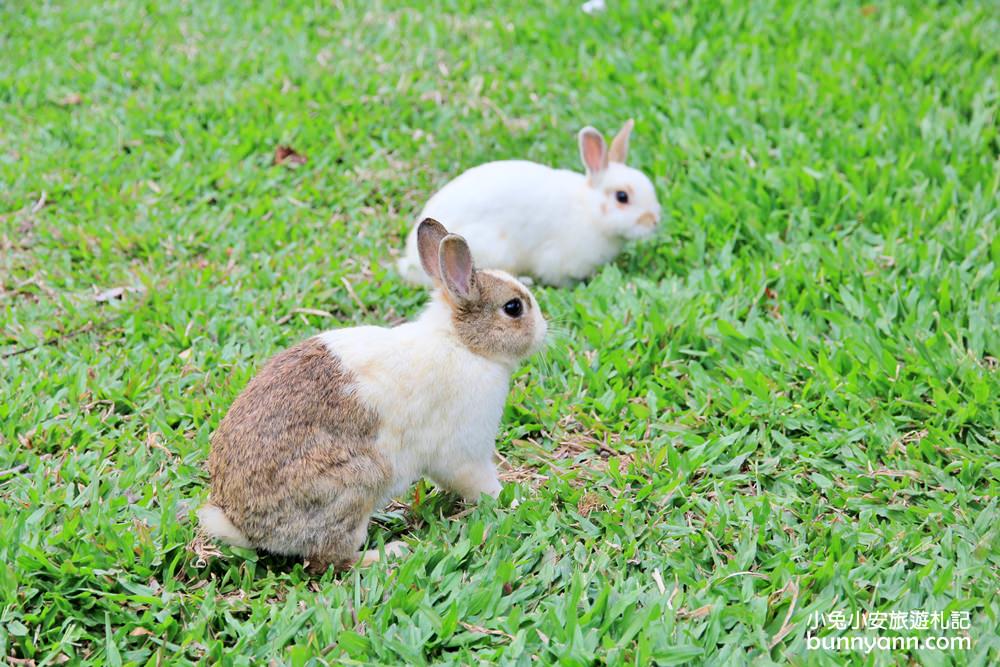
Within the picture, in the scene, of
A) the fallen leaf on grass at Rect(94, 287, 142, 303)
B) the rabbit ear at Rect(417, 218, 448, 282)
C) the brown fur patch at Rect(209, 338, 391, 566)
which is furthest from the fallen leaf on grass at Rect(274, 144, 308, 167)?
the brown fur patch at Rect(209, 338, 391, 566)

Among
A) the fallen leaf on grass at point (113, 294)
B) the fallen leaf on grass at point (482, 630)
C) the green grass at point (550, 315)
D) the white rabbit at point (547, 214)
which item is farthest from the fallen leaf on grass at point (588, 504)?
the fallen leaf on grass at point (113, 294)

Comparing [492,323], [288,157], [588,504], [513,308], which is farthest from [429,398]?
[288,157]

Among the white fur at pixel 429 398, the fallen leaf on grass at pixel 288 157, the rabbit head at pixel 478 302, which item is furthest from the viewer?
the fallen leaf on grass at pixel 288 157

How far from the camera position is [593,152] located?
4.91 meters

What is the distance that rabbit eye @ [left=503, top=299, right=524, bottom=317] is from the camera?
3387mm

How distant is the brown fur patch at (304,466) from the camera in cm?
301

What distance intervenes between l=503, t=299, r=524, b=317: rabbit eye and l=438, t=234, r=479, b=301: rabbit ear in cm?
12

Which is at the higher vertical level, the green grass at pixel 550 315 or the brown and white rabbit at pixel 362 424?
the brown and white rabbit at pixel 362 424

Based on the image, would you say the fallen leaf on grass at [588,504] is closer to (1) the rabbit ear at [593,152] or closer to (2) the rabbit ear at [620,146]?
(1) the rabbit ear at [593,152]

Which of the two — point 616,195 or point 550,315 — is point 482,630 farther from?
point 616,195

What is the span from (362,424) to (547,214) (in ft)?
6.69

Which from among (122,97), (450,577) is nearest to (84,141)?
(122,97)

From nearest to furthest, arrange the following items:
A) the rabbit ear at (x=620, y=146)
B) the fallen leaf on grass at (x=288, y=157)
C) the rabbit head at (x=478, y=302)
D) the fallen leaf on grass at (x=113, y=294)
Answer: the rabbit head at (x=478, y=302)
the fallen leaf on grass at (x=113, y=294)
the rabbit ear at (x=620, y=146)
the fallen leaf on grass at (x=288, y=157)

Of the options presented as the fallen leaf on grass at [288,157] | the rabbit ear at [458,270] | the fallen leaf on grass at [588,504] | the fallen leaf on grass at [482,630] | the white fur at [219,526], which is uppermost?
the rabbit ear at [458,270]
